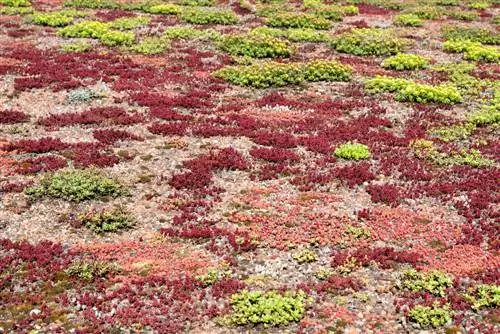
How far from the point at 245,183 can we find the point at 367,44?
20164 millimetres

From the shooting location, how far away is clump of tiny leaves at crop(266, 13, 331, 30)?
42.3 meters

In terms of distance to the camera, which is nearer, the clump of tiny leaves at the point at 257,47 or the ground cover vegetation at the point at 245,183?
the ground cover vegetation at the point at 245,183

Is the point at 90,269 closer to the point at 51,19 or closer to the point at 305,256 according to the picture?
the point at 305,256

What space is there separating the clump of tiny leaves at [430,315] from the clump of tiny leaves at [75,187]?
10.3 meters

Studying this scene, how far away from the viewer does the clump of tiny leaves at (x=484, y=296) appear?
1412 centimetres

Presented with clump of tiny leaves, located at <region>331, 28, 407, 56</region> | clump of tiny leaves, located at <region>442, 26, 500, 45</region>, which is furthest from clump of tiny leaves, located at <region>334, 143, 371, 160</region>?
clump of tiny leaves, located at <region>442, 26, 500, 45</region>

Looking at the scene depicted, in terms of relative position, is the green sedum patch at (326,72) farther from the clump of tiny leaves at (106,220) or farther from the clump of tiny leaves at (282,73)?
the clump of tiny leaves at (106,220)

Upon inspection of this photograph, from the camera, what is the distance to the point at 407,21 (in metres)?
43.8

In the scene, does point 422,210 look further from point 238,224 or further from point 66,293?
point 66,293

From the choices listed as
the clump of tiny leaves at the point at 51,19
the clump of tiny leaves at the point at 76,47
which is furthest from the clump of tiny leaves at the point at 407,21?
the clump of tiny leaves at the point at 51,19

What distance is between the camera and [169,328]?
13.0 metres

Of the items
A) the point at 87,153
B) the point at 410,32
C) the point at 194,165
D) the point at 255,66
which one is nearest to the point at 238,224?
the point at 194,165

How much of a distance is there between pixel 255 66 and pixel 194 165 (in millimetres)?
11847

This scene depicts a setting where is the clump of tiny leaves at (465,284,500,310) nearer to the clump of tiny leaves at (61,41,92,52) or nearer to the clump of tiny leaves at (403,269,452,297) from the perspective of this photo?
the clump of tiny leaves at (403,269,452,297)
